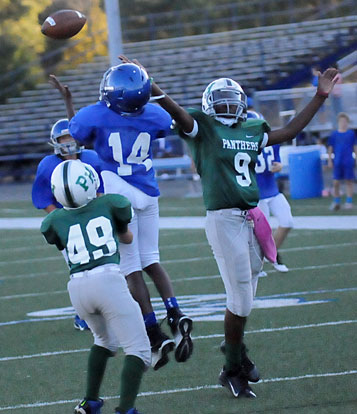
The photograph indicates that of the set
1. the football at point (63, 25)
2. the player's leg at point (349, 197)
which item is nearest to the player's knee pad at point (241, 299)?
the football at point (63, 25)

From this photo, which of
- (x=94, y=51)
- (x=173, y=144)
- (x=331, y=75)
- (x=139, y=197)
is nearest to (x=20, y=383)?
(x=139, y=197)

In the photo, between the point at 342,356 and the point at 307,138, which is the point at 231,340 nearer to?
the point at 342,356

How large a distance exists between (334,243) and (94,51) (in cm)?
2314

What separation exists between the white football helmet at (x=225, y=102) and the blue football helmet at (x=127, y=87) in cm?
37

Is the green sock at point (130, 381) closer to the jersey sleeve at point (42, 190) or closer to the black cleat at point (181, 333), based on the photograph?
the black cleat at point (181, 333)

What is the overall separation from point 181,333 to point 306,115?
153cm

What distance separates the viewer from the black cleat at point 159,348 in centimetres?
551

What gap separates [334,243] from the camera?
11.4m

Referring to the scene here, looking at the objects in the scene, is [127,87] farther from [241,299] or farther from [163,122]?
[241,299]

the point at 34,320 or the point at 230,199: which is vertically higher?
the point at 230,199

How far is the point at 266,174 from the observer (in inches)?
375

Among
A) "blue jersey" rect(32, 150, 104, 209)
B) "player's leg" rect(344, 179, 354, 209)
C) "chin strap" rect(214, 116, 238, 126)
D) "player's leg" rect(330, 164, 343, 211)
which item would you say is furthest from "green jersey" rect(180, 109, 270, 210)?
"player's leg" rect(344, 179, 354, 209)

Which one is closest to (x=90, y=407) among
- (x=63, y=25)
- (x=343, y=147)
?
(x=63, y=25)

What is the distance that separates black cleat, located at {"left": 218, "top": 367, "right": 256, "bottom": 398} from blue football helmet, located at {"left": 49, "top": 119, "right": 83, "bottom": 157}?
9.03ft
